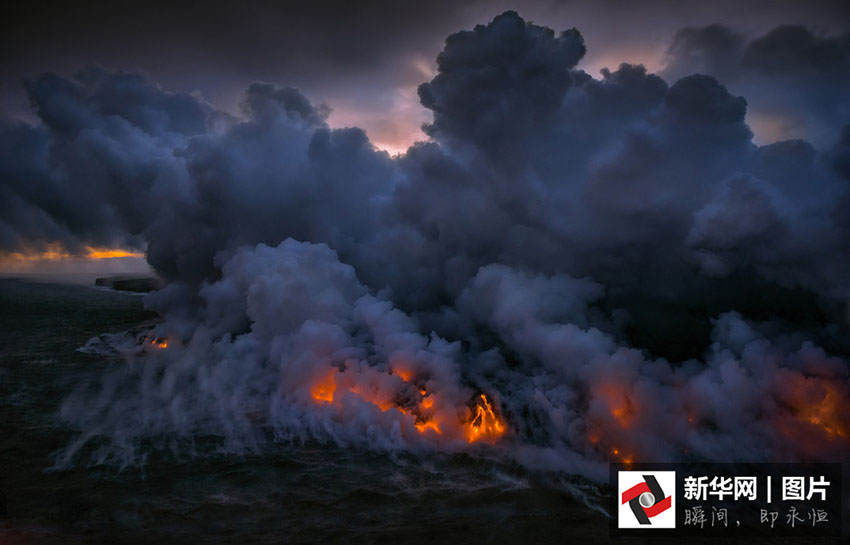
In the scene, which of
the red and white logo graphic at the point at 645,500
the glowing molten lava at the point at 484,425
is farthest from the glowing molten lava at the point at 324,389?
the red and white logo graphic at the point at 645,500

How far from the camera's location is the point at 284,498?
42.8 feet

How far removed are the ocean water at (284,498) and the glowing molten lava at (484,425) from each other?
177cm

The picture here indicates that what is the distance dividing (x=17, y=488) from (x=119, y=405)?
28.2ft

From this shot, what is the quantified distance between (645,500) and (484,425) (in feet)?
24.7

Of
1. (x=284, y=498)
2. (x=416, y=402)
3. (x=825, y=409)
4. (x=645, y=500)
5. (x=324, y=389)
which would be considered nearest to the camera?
(x=645, y=500)

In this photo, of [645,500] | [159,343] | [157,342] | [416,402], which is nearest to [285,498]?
[416,402]

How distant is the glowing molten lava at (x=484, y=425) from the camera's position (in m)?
18.1

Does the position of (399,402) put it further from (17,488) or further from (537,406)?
(17,488)

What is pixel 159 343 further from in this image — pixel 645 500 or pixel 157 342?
pixel 645 500

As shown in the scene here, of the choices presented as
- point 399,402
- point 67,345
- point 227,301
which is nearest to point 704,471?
point 399,402

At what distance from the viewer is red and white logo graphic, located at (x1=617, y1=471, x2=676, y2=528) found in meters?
11.9

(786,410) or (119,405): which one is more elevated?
(786,410)

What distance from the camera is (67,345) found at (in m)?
37.2

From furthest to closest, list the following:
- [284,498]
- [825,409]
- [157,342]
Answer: [157,342] < [825,409] < [284,498]
